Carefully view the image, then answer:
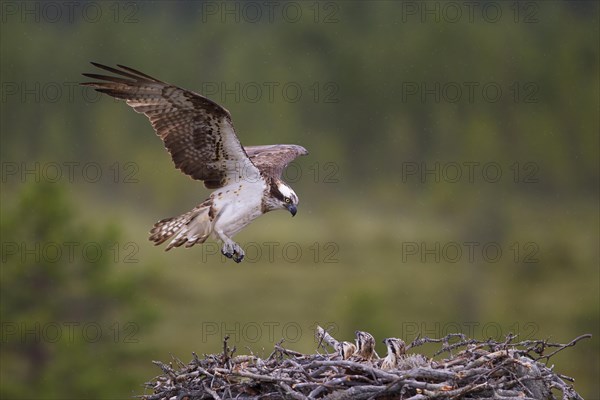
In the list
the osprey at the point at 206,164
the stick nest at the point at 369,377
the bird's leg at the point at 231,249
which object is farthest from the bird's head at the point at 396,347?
the osprey at the point at 206,164

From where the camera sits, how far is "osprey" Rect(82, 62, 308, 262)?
34.7 feet

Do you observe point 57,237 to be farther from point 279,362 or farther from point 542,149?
point 542,149

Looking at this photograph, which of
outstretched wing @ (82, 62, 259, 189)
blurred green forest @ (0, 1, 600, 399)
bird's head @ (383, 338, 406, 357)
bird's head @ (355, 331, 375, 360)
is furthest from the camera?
blurred green forest @ (0, 1, 600, 399)

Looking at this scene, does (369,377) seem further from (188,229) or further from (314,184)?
(314,184)

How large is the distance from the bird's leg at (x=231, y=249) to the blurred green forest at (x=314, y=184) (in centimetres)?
Answer: 1549

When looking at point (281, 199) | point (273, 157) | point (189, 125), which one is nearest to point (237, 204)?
point (281, 199)

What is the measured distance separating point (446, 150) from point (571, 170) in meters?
7.70

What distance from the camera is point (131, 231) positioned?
52.2 metres

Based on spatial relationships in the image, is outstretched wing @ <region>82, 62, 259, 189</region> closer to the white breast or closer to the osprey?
the osprey

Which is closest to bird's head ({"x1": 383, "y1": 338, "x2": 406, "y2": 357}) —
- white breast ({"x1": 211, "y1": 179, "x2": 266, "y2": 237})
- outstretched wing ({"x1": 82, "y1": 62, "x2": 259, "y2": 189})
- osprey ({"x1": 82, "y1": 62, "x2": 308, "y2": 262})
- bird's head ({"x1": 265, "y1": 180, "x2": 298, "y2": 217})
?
osprey ({"x1": 82, "y1": 62, "x2": 308, "y2": 262})

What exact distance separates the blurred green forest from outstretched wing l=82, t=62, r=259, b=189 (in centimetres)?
1549

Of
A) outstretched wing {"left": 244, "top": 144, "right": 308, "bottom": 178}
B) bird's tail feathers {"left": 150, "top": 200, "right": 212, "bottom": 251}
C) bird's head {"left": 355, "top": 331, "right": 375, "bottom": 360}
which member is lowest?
bird's head {"left": 355, "top": 331, "right": 375, "bottom": 360}

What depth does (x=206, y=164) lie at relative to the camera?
36.6 ft

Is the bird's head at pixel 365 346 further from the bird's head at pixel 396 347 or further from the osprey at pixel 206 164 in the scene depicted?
the osprey at pixel 206 164
